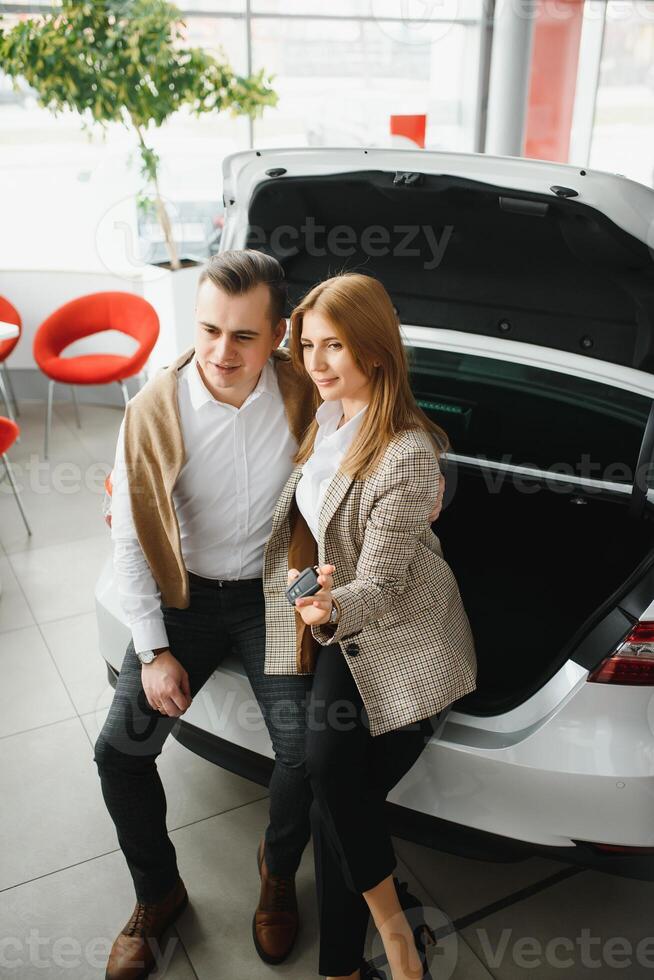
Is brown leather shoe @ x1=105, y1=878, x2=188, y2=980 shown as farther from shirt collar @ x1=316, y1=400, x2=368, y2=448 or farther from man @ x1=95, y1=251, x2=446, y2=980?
shirt collar @ x1=316, y1=400, x2=368, y2=448

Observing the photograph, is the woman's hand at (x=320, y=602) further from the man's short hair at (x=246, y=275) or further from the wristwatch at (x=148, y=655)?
the man's short hair at (x=246, y=275)

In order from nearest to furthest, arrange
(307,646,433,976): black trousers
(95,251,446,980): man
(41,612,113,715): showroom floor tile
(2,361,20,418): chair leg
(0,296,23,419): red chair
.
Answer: (307,646,433,976): black trousers < (95,251,446,980): man < (41,612,113,715): showroom floor tile < (0,296,23,419): red chair < (2,361,20,418): chair leg

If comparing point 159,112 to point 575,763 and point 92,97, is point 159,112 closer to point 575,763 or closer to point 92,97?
point 92,97

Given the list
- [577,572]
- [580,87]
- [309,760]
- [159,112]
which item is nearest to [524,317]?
[577,572]

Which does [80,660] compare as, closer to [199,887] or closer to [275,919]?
[199,887]

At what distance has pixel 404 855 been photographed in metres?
1.87

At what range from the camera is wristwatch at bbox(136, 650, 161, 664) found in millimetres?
1637

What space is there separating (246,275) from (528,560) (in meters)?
1.13

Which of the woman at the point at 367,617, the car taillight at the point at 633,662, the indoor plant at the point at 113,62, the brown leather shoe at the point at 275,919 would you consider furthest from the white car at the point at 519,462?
the indoor plant at the point at 113,62

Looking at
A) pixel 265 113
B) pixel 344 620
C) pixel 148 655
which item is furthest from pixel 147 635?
pixel 265 113

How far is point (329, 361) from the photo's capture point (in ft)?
4.81

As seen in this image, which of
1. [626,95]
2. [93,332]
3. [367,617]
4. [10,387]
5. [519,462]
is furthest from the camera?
[626,95]

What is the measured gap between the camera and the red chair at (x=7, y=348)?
4.16 m

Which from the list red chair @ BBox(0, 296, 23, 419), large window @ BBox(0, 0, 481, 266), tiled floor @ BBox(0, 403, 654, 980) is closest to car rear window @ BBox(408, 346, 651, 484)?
tiled floor @ BBox(0, 403, 654, 980)
